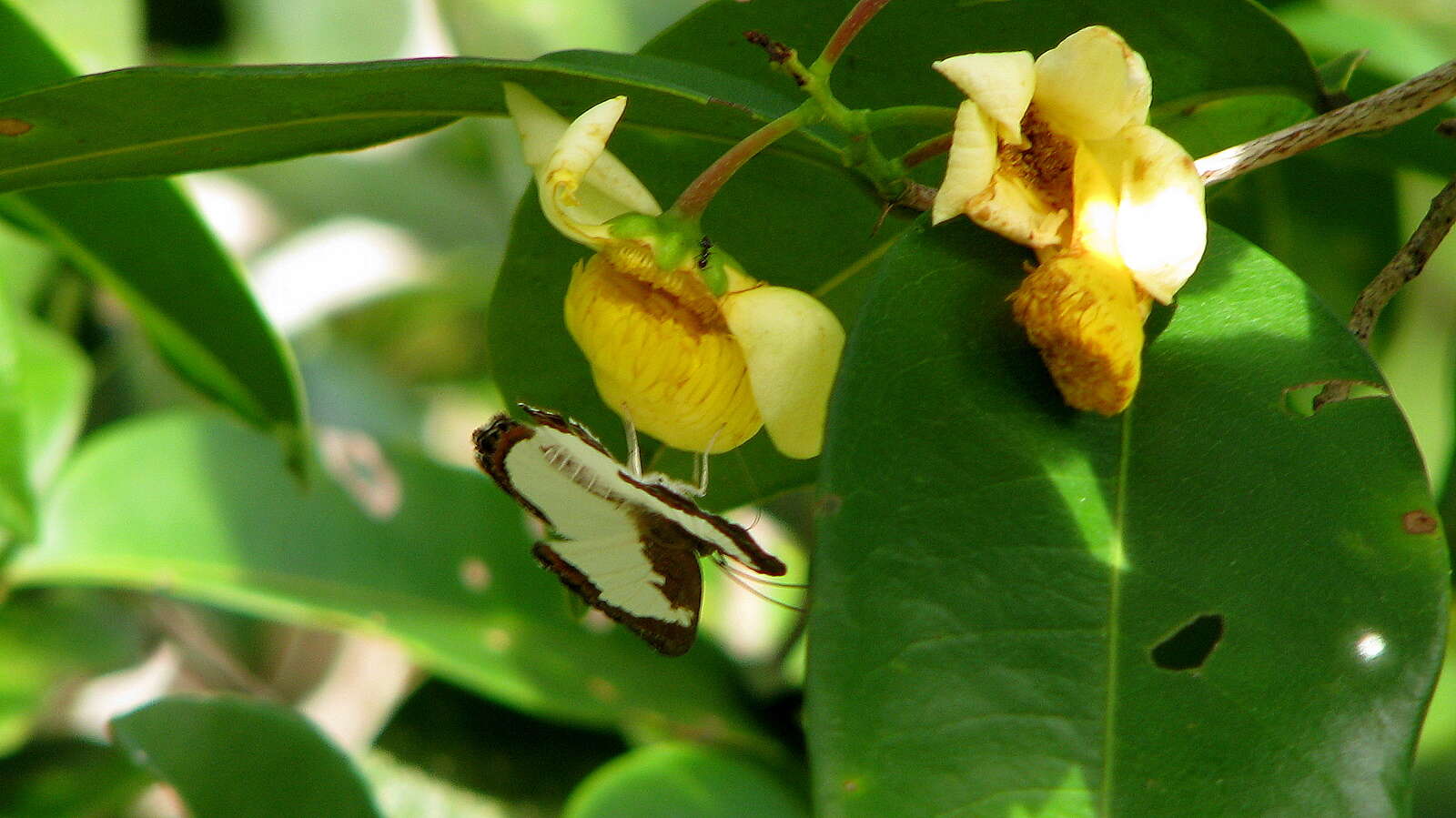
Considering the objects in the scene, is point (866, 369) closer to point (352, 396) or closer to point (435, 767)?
point (435, 767)

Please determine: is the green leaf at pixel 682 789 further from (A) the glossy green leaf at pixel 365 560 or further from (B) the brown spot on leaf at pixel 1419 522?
(B) the brown spot on leaf at pixel 1419 522

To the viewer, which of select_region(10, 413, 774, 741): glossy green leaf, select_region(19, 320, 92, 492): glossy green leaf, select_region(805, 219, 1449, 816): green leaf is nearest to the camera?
select_region(805, 219, 1449, 816): green leaf

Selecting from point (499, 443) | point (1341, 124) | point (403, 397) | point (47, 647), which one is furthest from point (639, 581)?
point (403, 397)

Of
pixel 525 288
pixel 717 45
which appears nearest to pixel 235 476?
pixel 525 288

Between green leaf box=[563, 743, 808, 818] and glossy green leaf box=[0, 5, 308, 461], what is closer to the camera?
glossy green leaf box=[0, 5, 308, 461]

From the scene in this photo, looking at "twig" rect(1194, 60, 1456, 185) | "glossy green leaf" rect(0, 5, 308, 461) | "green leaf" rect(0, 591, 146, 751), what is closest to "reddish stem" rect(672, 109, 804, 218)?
"twig" rect(1194, 60, 1456, 185)

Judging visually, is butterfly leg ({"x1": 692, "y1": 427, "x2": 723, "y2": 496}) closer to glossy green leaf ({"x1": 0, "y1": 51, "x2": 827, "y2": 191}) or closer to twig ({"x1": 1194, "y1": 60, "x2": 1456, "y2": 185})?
glossy green leaf ({"x1": 0, "y1": 51, "x2": 827, "y2": 191})
